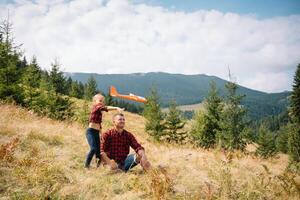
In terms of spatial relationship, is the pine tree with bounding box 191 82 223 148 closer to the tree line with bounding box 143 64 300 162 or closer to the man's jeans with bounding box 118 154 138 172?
the tree line with bounding box 143 64 300 162

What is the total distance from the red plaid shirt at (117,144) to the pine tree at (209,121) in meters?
18.8

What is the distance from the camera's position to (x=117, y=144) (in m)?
7.98

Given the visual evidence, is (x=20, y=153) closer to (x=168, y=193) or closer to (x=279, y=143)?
(x=168, y=193)

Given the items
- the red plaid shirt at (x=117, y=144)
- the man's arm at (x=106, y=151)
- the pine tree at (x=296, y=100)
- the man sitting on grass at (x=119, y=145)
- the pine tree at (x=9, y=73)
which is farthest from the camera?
the pine tree at (x=296, y=100)

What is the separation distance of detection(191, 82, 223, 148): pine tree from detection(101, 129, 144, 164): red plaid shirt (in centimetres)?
1884

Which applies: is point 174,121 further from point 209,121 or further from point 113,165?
point 113,165

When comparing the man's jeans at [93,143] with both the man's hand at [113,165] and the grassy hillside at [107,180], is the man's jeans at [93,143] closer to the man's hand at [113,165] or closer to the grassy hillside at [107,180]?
the grassy hillside at [107,180]

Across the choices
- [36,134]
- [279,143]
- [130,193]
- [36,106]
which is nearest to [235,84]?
[36,106]

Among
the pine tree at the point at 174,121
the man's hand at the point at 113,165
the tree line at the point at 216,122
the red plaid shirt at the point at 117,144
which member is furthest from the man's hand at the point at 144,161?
the pine tree at the point at 174,121

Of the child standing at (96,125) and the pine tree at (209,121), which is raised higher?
the child standing at (96,125)

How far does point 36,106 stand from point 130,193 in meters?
16.7

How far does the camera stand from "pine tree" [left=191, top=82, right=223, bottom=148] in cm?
2641

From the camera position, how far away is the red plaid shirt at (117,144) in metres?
7.91

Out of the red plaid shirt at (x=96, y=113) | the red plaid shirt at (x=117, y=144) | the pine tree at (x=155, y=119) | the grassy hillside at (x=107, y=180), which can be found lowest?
the pine tree at (x=155, y=119)
